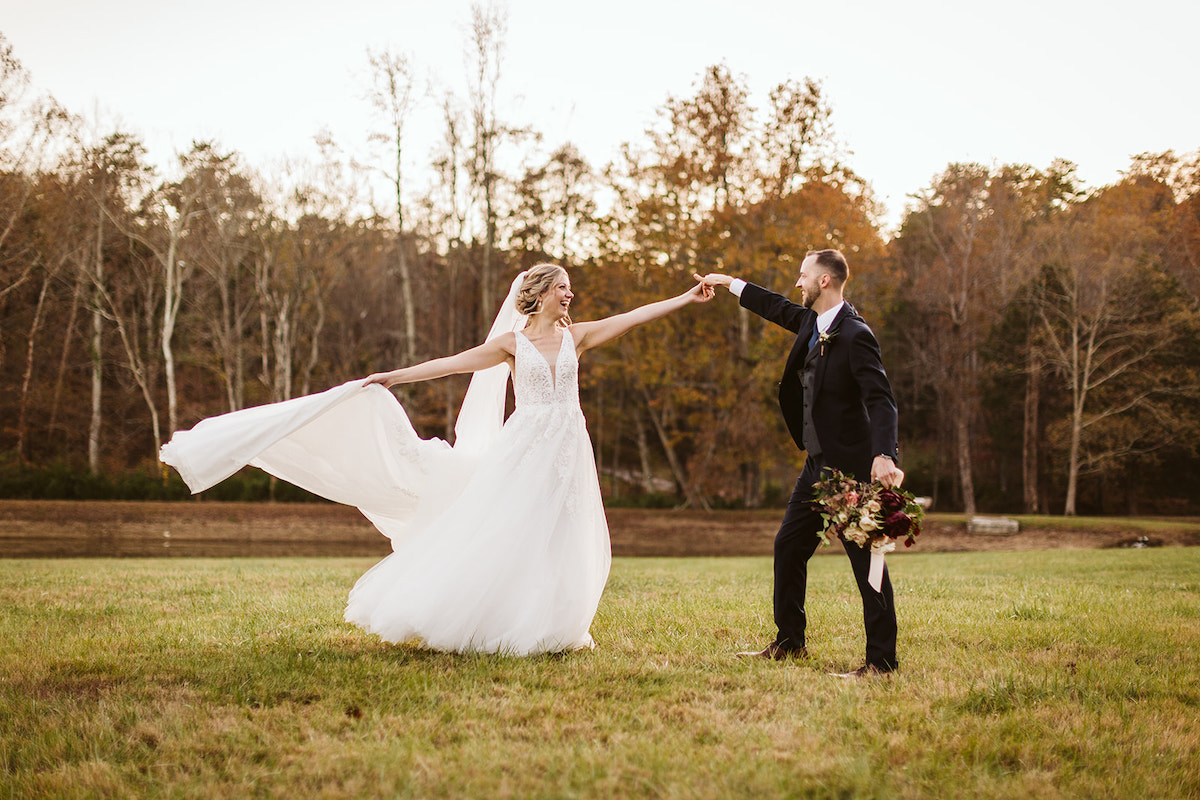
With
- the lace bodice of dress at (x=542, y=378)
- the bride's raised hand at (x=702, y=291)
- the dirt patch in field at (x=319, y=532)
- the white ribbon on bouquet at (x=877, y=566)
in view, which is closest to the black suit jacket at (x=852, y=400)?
the white ribbon on bouquet at (x=877, y=566)

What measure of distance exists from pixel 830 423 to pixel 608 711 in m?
2.30

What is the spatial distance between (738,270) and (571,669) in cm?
2512

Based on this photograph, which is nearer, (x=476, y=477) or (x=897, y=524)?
(x=897, y=524)

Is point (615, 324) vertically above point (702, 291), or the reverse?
point (702, 291)

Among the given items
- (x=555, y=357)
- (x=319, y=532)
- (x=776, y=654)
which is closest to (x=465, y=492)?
(x=555, y=357)

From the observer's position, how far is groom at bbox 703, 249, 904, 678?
16.8ft

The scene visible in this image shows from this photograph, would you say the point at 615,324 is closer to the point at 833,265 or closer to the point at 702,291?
the point at 702,291

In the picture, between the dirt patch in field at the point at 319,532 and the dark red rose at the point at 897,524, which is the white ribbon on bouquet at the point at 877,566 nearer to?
the dark red rose at the point at 897,524

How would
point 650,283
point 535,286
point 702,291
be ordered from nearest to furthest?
point 535,286 < point 702,291 < point 650,283

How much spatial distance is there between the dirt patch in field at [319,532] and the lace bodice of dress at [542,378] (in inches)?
622

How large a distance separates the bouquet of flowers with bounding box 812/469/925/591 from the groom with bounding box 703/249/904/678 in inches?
4.1

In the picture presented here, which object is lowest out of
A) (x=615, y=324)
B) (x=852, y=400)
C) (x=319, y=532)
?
(x=319, y=532)

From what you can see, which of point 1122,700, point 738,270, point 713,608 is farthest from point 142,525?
point 1122,700

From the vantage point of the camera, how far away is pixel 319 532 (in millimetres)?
26625
